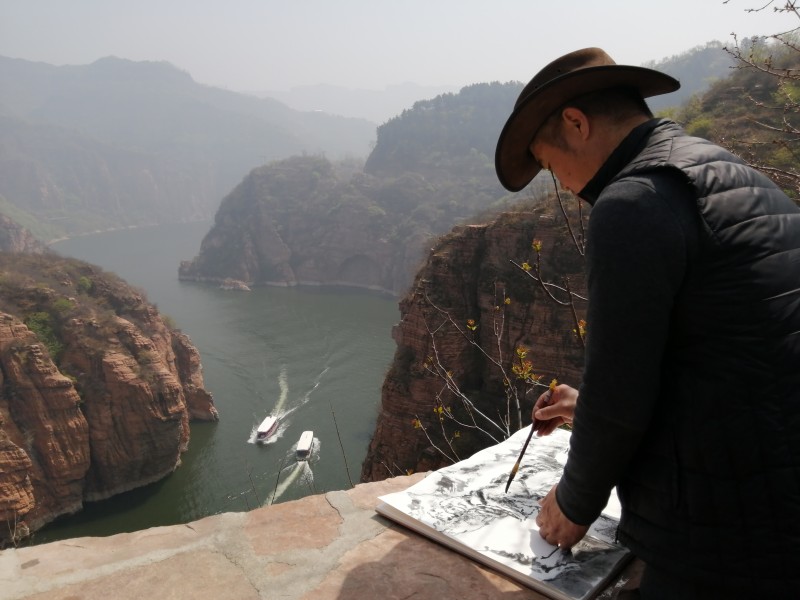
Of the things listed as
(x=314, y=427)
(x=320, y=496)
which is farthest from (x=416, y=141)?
(x=320, y=496)

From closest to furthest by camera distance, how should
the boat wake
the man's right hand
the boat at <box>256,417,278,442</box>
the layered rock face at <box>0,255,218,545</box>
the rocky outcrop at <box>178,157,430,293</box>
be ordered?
the man's right hand → the layered rock face at <box>0,255,218,545</box> → the boat wake → the boat at <box>256,417,278,442</box> → the rocky outcrop at <box>178,157,430,293</box>

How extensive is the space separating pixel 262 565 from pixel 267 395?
1321 inches

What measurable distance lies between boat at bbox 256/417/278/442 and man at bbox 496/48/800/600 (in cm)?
2817

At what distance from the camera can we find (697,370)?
110 cm

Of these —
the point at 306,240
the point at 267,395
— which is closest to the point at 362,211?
the point at 306,240

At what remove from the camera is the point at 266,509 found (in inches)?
77.8

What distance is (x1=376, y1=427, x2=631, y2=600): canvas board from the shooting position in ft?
4.87

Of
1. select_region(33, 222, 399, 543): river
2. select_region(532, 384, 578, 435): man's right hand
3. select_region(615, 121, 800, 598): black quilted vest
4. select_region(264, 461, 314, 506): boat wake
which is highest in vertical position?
select_region(615, 121, 800, 598): black quilted vest

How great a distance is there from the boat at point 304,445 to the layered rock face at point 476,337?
9.45 m

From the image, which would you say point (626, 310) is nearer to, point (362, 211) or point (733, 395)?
point (733, 395)

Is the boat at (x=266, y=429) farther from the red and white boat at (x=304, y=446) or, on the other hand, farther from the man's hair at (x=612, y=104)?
the man's hair at (x=612, y=104)

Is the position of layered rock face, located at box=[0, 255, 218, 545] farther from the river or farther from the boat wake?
the boat wake

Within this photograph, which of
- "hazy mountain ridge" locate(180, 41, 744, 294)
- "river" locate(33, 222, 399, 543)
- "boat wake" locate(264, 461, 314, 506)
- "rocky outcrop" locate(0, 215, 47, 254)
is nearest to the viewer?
"boat wake" locate(264, 461, 314, 506)

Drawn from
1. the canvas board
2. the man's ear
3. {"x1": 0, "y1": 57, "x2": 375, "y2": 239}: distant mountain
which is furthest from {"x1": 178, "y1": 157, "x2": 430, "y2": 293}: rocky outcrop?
the man's ear
